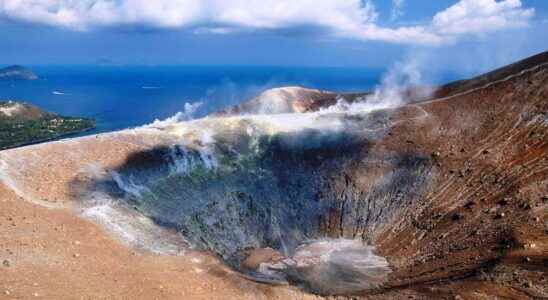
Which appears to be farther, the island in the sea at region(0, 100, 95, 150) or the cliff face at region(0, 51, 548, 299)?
the island in the sea at region(0, 100, 95, 150)

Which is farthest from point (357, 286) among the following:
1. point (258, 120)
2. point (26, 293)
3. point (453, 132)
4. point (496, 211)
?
point (258, 120)

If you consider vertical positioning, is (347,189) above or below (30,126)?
above

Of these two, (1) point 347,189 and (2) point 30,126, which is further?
(2) point 30,126

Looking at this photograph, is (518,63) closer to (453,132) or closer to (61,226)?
(453,132)

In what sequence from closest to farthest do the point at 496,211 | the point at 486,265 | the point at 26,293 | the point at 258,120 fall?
1. the point at 26,293
2. the point at 486,265
3. the point at 496,211
4. the point at 258,120
